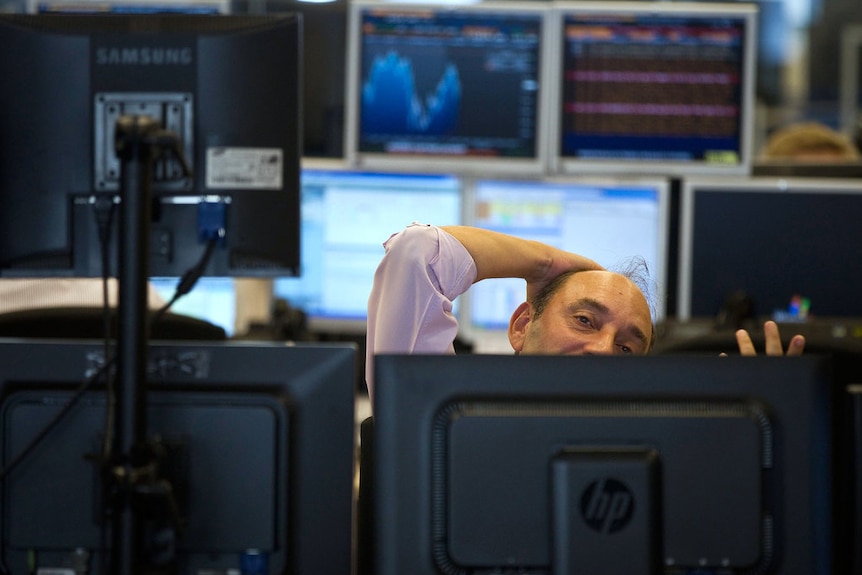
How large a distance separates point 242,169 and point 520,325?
1.84 feet

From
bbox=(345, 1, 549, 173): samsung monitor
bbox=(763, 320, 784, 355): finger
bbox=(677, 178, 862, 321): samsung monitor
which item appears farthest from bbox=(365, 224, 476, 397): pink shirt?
bbox=(677, 178, 862, 321): samsung monitor

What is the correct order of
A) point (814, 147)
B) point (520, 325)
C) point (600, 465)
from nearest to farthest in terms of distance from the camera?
point (600, 465), point (520, 325), point (814, 147)

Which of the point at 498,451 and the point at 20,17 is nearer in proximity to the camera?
the point at 498,451

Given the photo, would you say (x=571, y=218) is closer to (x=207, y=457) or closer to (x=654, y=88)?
(x=654, y=88)

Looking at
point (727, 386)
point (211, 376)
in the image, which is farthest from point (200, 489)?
point (727, 386)

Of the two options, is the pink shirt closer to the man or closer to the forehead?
the man

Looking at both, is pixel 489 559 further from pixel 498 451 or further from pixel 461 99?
pixel 461 99

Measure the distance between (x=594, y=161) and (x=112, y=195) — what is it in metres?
1.99

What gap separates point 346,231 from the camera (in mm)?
3090

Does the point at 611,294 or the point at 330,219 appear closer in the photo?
the point at 611,294

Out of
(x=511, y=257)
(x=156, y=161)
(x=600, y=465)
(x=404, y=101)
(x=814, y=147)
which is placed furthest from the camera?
(x=814, y=147)

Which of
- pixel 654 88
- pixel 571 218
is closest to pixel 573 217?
pixel 571 218

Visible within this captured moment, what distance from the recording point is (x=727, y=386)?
0.89 metres

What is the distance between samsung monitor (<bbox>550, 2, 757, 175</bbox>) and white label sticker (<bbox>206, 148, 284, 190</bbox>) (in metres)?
1.85
